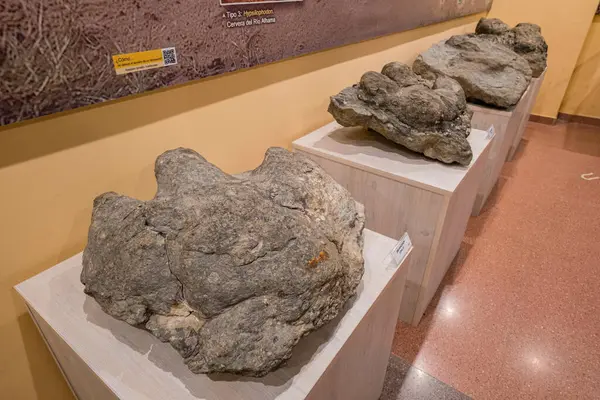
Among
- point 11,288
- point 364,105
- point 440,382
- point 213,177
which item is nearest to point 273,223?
point 213,177

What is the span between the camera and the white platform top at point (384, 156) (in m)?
1.34

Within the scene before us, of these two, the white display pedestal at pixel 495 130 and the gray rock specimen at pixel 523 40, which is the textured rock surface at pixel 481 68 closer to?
the white display pedestal at pixel 495 130

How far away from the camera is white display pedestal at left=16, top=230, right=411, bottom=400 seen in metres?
0.73

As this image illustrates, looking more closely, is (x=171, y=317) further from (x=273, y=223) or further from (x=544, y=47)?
(x=544, y=47)

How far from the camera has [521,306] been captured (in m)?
1.74

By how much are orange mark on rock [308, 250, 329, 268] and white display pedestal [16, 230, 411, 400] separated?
0.64ft

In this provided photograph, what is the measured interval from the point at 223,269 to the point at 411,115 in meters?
0.98

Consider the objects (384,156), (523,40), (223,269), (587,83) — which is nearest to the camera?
(223,269)

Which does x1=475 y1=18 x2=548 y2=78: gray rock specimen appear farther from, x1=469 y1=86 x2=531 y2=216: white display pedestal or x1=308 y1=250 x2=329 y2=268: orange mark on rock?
x1=308 y1=250 x2=329 y2=268: orange mark on rock

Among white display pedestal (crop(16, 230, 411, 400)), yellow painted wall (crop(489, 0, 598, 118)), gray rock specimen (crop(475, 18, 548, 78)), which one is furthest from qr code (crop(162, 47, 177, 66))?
yellow painted wall (crop(489, 0, 598, 118))

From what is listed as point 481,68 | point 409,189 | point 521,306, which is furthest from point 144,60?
point 481,68

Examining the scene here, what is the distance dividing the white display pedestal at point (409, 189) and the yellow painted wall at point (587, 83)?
3068mm

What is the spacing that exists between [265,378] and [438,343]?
42.6 inches

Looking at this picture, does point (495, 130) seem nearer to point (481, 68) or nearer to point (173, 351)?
point (481, 68)
